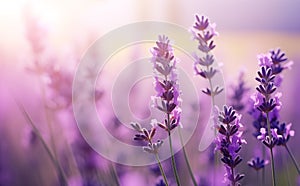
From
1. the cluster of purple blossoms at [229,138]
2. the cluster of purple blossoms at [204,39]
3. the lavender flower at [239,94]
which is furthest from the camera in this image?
the lavender flower at [239,94]

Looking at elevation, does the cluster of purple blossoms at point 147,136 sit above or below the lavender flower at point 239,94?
above

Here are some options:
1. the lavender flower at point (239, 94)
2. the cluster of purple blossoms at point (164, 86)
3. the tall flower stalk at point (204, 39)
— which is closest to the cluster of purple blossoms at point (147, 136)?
Answer: the cluster of purple blossoms at point (164, 86)

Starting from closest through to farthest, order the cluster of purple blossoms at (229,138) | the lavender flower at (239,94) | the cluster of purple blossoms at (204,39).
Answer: the cluster of purple blossoms at (229,138), the cluster of purple blossoms at (204,39), the lavender flower at (239,94)

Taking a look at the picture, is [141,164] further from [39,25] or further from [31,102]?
[31,102]

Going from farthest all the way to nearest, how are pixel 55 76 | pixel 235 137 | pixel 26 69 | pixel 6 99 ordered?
pixel 6 99 → pixel 26 69 → pixel 55 76 → pixel 235 137

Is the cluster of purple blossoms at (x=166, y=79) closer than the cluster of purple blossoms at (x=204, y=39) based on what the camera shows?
Yes

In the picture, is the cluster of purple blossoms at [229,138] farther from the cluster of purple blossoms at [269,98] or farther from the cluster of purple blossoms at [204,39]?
the cluster of purple blossoms at [204,39]

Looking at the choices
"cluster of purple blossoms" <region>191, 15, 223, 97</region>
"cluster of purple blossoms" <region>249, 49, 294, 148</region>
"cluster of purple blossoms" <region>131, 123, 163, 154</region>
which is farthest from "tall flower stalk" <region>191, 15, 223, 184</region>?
"cluster of purple blossoms" <region>131, 123, 163, 154</region>

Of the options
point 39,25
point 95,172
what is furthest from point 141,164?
point 39,25

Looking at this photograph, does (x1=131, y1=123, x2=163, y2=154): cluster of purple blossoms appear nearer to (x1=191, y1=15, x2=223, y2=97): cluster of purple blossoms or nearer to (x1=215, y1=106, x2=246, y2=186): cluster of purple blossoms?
(x1=215, y1=106, x2=246, y2=186): cluster of purple blossoms
